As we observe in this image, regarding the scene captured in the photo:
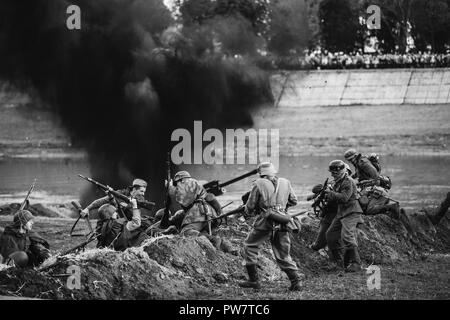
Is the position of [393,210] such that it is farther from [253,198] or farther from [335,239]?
[253,198]

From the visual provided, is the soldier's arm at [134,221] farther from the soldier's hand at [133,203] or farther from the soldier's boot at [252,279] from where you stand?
the soldier's boot at [252,279]

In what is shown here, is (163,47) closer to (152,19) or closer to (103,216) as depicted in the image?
(152,19)

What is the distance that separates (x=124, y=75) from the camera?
30.5 metres

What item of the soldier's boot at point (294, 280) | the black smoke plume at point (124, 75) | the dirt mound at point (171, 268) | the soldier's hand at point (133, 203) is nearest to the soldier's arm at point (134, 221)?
the soldier's hand at point (133, 203)

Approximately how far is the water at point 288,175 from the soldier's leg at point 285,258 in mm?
15458

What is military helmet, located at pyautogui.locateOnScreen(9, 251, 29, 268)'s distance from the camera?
53.0 feet

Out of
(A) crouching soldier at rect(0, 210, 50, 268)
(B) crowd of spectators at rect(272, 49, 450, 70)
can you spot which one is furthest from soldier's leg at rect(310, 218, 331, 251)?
(B) crowd of spectators at rect(272, 49, 450, 70)

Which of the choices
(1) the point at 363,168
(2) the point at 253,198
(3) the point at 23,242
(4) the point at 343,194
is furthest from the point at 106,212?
(1) the point at 363,168

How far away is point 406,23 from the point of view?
1928 inches

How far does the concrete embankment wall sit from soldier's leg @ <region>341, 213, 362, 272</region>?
91.3ft

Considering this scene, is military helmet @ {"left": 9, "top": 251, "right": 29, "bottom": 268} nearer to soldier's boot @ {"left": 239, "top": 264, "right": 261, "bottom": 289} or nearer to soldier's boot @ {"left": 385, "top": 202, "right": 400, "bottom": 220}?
soldier's boot @ {"left": 239, "top": 264, "right": 261, "bottom": 289}

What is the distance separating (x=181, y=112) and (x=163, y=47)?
190 cm

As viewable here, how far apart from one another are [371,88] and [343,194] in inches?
1234
